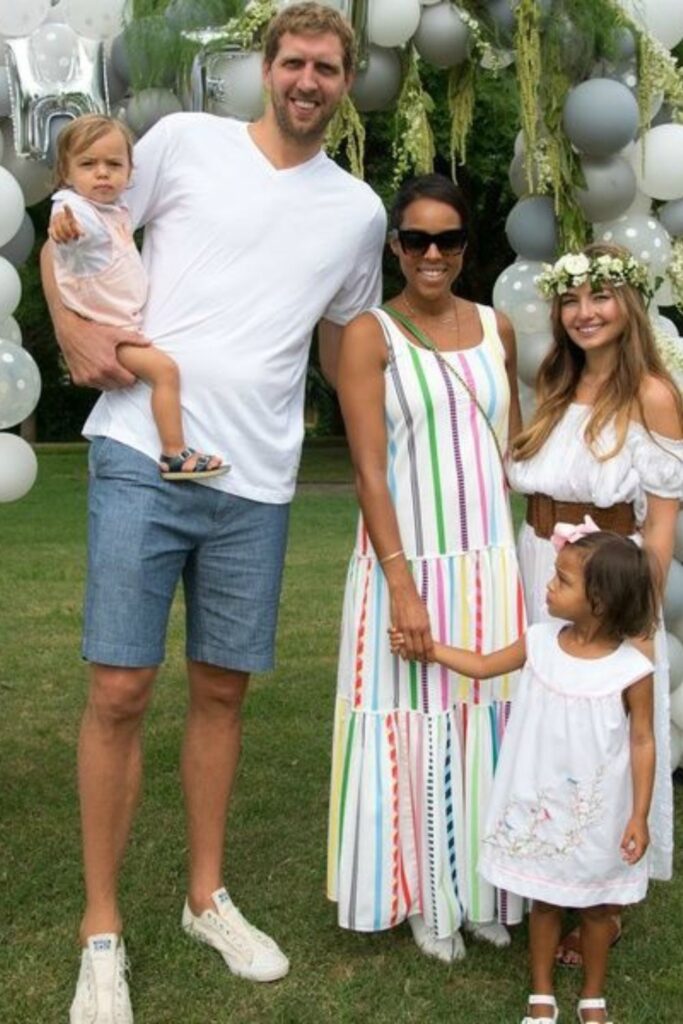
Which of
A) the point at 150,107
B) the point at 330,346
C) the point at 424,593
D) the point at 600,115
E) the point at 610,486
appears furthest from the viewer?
the point at 600,115

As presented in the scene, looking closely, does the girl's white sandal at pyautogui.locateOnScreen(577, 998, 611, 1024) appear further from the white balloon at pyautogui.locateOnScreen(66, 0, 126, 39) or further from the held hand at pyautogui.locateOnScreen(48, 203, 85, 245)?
the white balloon at pyautogui.locateOnScreen(66, 0, 126, 39)

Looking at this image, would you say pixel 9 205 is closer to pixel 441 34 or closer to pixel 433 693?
pixel 441 34

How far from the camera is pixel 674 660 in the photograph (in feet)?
14.8

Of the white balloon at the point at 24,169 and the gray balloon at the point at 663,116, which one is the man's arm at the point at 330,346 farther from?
the gray balloon at the point at 663,116

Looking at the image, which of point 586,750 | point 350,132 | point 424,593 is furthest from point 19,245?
point 586,750

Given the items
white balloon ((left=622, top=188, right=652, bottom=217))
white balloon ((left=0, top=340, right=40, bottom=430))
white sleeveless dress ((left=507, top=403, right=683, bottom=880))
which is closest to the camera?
white sleeveless dress ((left=507, top=403, right=683, bottom=880))

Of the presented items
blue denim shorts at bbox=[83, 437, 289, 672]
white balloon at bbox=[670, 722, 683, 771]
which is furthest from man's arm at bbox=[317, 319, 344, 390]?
white balloon at bbox=[670, 722, 683, 771]

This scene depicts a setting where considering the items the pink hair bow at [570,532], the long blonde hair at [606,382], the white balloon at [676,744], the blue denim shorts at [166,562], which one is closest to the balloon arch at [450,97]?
the white balloon at [676,744]

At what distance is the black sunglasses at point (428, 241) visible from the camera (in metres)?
3.32

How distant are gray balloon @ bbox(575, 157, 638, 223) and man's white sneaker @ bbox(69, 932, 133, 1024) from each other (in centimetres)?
246

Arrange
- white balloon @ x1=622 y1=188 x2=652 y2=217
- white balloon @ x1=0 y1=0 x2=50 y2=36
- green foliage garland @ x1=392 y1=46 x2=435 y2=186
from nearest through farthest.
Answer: white balloon @ x1=0 y1=0 x2=50 y2=36
green foliage garland @ x1=392 y1=46 x2=435 y2=186
white balloon @ x1=622 y1=188 x2=652 y2=217

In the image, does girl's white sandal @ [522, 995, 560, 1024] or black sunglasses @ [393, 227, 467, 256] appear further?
black sunglasses @ [393, 227, 467, 256]

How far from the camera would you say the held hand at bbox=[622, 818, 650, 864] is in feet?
9.98

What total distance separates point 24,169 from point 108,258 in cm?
111
